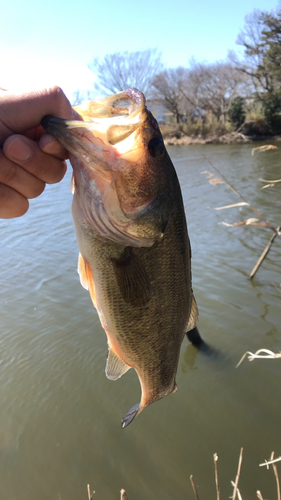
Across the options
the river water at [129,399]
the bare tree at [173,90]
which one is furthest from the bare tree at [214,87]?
the river water at [129,399]

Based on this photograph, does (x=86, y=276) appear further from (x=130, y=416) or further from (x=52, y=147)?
(x=130, y=416)

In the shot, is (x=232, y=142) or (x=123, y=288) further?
(x=232, y=142)

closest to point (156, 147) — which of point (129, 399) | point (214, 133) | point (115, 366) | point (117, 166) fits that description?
point (117, 166)

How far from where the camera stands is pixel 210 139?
3450 cm

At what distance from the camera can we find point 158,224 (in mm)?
1521

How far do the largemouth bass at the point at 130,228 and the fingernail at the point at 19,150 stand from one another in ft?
0.48

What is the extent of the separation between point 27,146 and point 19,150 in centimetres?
4

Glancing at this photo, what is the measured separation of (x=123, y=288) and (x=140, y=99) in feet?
2.97

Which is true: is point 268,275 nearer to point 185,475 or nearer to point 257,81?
point 185,475

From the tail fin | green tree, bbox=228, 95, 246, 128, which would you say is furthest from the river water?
green tree, bbox=228, 95, 246, 128

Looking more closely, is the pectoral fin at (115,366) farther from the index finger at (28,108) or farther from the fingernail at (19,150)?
the index finger at (28,108)

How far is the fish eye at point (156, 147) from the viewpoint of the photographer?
4.69 ft

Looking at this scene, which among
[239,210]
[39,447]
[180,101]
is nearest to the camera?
[39,447]

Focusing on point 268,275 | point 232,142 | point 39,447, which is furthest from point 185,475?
point 232,142
